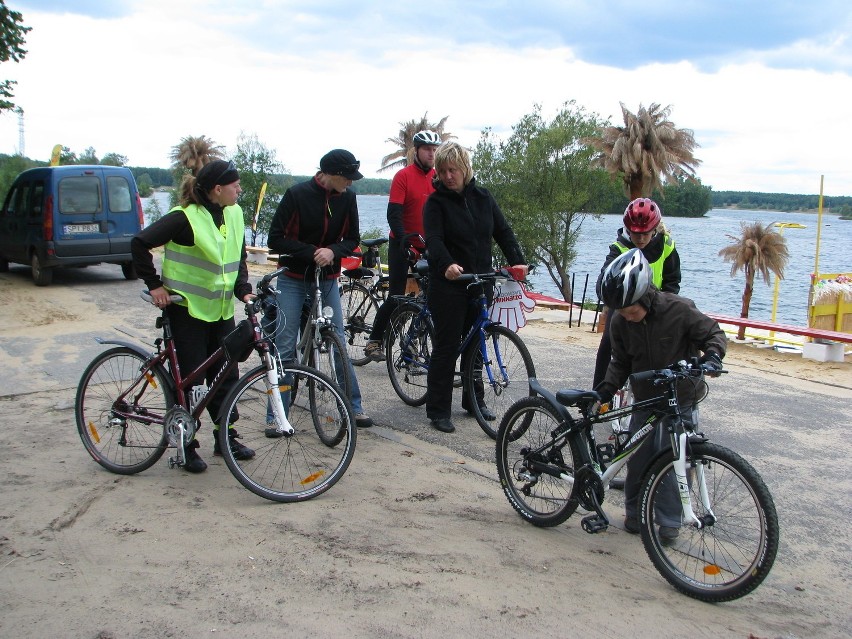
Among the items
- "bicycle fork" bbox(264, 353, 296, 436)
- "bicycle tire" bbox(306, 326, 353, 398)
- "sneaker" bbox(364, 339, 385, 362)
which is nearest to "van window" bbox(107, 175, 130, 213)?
"sneaker" bbox(364, 339, 385, 362)

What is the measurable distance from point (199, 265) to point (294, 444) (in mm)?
1338

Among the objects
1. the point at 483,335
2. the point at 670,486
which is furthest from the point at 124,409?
the point at 670,486

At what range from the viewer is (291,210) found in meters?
5.53

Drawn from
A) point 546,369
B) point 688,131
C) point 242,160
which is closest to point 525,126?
point 242,160

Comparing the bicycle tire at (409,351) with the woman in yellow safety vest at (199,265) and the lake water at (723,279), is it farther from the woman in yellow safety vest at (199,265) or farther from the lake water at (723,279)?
the lake water at (723,279)

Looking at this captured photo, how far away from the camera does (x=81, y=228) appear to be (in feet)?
45.1

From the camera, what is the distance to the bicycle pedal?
3834 mm

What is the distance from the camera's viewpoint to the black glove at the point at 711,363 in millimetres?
3405

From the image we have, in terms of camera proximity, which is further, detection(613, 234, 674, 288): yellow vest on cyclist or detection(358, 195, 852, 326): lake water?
detection(358, 195, 852, 326): lake water

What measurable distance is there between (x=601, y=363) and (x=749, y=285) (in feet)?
68.1

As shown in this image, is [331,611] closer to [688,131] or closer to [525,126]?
[688,131]

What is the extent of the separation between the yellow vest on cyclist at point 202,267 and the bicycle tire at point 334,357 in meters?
0.90

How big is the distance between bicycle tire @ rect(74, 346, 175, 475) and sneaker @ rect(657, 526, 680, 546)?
2890 mm

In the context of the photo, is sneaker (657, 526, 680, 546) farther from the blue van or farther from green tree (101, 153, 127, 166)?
green tree (101, 153, 127, 166)
